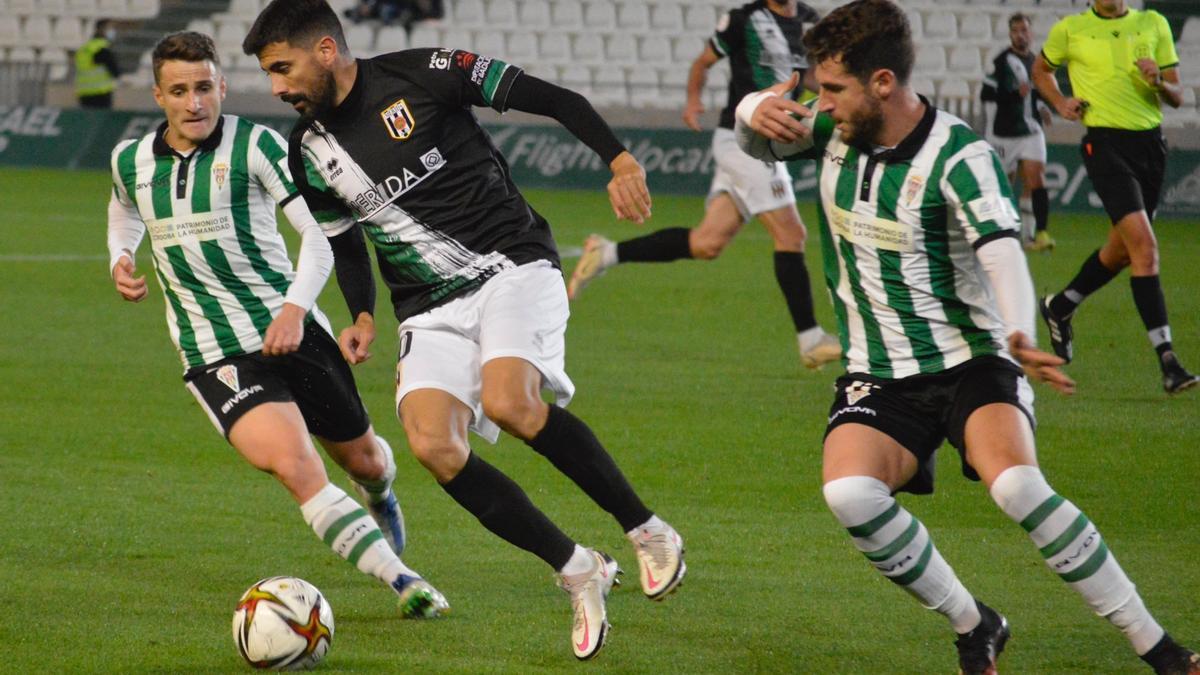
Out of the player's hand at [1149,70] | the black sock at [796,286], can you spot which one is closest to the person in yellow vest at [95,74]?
the black sock at [796,286]

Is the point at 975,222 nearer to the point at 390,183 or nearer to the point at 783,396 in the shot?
the point at 390,183

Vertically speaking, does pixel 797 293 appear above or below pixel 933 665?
below

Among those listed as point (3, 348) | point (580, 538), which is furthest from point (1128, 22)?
point (3, 348)

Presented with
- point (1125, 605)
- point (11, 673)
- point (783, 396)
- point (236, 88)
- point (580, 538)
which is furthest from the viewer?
point (236, 88)

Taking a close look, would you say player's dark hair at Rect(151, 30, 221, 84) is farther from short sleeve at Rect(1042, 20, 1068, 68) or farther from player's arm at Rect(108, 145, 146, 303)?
short sleeve at Rect(1042, 20, 1068, 68)

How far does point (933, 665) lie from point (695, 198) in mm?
16515

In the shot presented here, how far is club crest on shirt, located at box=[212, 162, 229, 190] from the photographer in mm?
5117

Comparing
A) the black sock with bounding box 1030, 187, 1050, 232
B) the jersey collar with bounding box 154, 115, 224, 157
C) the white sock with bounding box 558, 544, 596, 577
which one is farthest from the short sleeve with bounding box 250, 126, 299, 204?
the black sock with bounding box 1030, 187, 1050, 232

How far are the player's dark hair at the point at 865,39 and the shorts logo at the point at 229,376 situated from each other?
2.03 m

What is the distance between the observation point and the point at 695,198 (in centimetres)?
2070

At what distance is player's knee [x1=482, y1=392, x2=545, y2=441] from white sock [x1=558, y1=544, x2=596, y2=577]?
355 mm

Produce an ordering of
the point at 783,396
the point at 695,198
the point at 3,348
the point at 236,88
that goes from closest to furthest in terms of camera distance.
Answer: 1. the point at 783,396
2. the point at 3,348
3. the point at 695,198
4. the point at 236,88

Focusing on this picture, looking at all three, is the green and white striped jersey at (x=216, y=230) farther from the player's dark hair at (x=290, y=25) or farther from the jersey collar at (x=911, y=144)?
the jersey collar at (x=911, y=144)

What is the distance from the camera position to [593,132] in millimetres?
4648
